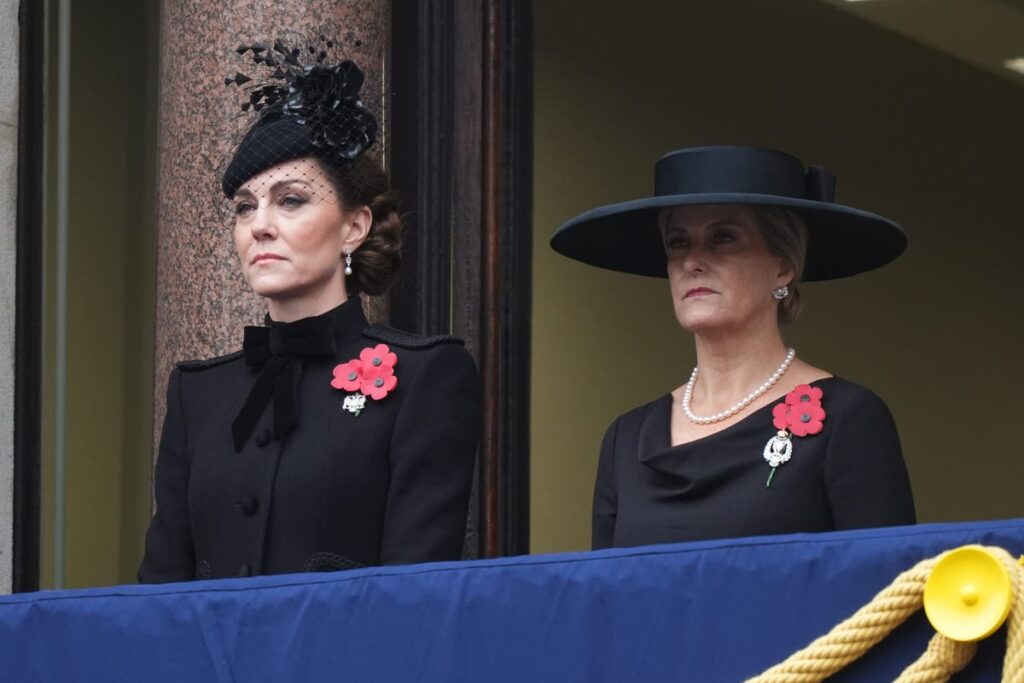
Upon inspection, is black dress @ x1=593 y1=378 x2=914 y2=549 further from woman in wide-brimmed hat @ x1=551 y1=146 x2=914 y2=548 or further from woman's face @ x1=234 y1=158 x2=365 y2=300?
woman's face @ x1=234 y1=158 x2=365 y2=300

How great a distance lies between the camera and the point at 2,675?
313cm

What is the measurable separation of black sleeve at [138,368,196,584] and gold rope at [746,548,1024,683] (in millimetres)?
1696

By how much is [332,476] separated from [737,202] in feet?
2.92

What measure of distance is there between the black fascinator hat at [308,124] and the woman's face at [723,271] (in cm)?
65

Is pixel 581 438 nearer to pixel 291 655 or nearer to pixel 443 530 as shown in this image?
pixel 443 530

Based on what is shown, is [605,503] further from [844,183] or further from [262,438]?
[844,183]

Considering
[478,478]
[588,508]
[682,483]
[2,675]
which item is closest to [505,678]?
[2,675]

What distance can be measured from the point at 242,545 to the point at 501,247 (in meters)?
2.24

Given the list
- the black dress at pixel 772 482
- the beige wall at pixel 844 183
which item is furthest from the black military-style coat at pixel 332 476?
the beige wall at pixel 844 183

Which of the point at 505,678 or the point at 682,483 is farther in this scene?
the point at 682,483

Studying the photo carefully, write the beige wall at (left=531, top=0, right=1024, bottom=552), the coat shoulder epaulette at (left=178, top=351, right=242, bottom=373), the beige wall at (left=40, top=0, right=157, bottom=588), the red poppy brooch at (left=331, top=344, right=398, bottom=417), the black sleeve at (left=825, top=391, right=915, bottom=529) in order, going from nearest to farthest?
1. the black sleeve at (left=825, top=391, right=915, bottom=529)
2. the red poppy brooch at (left=331, top=344, right=398, bottom=417)
3. the coat shoulder epaulette at (left=178, top=351, right=242, bottom=373)
4. the beige wall at (left=40, top=0, right=157, bottom=588)
5. the beige wall at (left=531, top=0, right=1024, bottom=552)

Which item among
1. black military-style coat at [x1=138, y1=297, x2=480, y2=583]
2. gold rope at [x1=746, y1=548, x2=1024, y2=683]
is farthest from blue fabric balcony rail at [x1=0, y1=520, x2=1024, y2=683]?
black military-style coat at [x1=138, y1=297, x2=480, y2=583]

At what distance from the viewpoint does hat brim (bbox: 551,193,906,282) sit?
384 centimetres

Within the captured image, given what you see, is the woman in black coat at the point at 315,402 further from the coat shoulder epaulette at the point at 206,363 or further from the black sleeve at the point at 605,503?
the black sleeve at the point at 605,503
